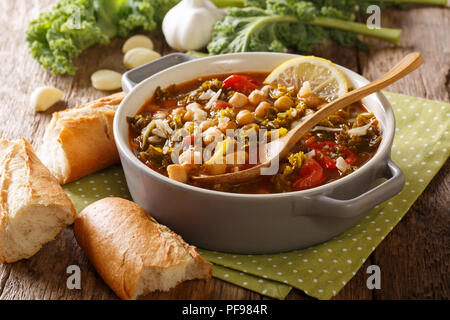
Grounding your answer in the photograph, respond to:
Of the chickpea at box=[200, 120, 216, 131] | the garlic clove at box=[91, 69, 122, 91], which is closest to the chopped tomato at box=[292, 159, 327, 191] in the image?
the chickpea at box=[200, 120, 216, 131]

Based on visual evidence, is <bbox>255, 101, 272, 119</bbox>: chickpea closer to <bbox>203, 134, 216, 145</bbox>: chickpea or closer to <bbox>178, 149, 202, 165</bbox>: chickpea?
<bbox>203, 134, 216, 145</bbox>: chickpea

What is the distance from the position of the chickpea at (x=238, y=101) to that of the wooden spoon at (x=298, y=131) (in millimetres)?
422

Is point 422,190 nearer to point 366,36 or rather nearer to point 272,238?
point 272,238

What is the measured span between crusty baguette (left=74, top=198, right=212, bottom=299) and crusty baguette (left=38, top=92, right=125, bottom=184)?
1.87ft

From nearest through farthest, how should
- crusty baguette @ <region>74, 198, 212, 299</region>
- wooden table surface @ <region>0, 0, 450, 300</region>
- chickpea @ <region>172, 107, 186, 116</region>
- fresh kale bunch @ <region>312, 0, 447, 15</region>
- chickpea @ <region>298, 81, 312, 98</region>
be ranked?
1. crusty baguette @ <region>74, 198, 212, 299</region>
2. wooden table surface @ <region>0, 0, 450, 300</region>
3. chickpea @ <region>172, 107, 186, 116</region>
4. chickpea @ <region>298, 81, 312, 98</region>
5. fresh kale bunch @ <region>312, 0, 447, 15</region>

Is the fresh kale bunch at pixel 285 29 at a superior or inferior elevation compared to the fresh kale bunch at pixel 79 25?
superior

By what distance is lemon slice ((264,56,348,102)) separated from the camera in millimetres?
3455

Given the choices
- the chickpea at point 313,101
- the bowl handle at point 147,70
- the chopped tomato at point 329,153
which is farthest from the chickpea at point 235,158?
the bowl handle at point 147,70

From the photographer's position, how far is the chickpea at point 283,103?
11.0 feet

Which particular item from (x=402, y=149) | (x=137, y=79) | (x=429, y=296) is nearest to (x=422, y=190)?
(x=402, y=149)

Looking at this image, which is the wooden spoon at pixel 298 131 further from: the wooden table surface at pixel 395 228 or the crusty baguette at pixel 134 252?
the wooden table surface at pixel 395 228

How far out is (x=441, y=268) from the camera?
284cm

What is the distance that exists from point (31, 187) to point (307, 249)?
4.54 feet

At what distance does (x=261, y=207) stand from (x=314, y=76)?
3.86 feet
